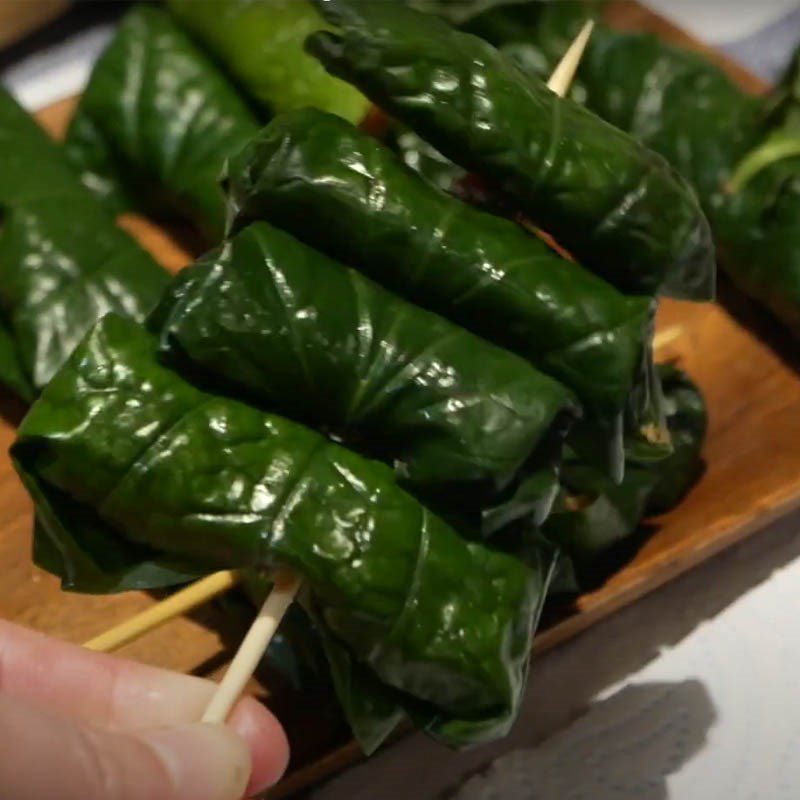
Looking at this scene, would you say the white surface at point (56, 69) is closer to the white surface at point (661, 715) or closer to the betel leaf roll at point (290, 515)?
the betel leaf roll at point (290, 515)

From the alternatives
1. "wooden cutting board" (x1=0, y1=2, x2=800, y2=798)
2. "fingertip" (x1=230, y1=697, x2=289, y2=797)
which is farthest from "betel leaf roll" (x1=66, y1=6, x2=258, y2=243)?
"fingertip" (x1=230, y1=697, x2=289, y2=797)

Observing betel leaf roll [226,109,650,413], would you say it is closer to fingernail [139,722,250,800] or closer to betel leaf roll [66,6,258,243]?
fingernail [139,722,250,800]

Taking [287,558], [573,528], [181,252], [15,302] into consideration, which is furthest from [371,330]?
[181,252]

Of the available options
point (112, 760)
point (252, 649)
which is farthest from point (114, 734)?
point (252, 649)

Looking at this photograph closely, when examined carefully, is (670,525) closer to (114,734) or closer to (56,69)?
(114,734)

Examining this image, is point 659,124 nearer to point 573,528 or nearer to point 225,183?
point 573,528
